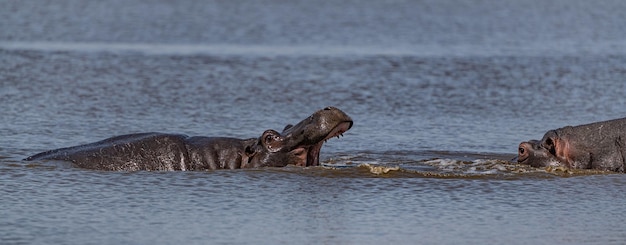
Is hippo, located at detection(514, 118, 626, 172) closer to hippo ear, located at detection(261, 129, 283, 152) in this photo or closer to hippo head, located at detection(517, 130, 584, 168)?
hippo head, located at detection(517, 130, 584, 168)

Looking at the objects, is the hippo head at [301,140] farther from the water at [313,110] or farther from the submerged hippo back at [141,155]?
the submerged hippo back at [141,155]

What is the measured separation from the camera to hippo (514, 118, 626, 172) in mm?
10188

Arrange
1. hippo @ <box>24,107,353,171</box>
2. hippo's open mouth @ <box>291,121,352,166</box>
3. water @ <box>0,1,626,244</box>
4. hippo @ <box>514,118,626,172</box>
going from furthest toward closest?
hippo @ <box>514,118,626,172</box>, hippo @ <box>24,107,353,171</box>, hippo's open mouth @ <box>291,121,352,166</box>, water @ <box>0,1,626,244</box>

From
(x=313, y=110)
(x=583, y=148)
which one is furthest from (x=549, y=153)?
(x=313, y=110)

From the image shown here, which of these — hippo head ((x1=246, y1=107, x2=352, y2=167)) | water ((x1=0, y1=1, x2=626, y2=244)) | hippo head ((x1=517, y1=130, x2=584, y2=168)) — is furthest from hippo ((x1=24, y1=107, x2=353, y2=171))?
hippo head ((x1=517, y1=130, x2=584, y2=168))

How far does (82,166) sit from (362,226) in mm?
2736

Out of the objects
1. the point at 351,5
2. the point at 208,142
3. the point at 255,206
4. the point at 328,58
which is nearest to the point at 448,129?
the point at 208,142

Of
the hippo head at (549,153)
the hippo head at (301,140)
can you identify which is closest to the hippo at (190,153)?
the hippo head at (301,140)

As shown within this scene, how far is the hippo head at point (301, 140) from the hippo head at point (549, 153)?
5.52 ft

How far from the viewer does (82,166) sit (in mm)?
9805

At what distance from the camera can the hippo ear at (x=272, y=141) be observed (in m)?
9.63

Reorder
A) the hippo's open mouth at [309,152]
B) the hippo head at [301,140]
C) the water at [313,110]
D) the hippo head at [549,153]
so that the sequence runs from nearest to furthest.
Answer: the water at [313,110], the hippo head at [301,140], the hippo's open mouth at [309,152], the hippo head at [549,153]

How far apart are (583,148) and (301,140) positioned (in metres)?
2.30

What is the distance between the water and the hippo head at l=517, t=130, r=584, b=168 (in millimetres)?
160
